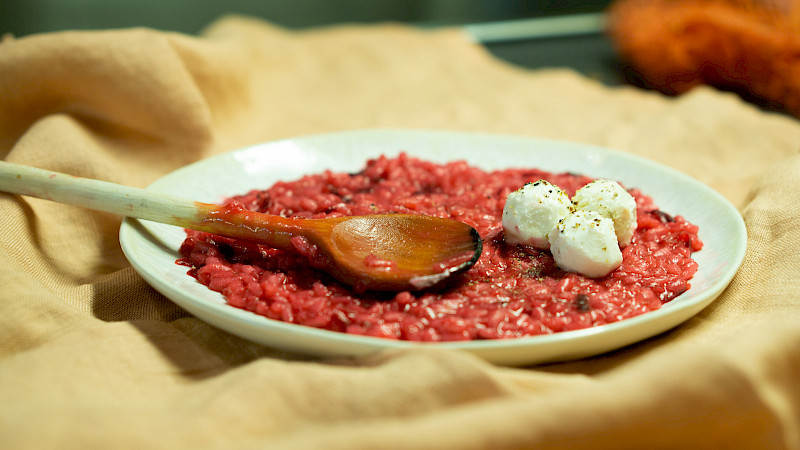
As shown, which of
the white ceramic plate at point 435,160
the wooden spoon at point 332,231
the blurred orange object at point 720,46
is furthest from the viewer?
the blurred orange object at point 720,46

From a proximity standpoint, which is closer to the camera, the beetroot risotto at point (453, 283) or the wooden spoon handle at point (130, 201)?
the beetroot risotto at point (453, 283)

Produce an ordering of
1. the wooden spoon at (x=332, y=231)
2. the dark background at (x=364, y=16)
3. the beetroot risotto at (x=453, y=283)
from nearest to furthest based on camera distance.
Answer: the beetroot risotto at (x=453, y=283) → the wooden spoon at (x=332, y=231) → the dark background at (x=364, y=16)

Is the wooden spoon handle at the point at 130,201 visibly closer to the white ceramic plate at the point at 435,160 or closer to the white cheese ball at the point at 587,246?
the white ceramic plate at the point at 435,160

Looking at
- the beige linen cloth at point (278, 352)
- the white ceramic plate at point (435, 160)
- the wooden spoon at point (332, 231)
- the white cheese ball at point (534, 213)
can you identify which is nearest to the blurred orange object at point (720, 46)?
the beige linen cloth at point (278, 352)

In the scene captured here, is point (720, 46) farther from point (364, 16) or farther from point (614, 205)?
point (364, 16)

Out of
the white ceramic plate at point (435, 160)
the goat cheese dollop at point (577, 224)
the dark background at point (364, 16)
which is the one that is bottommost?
the dark background at point (364, 16)

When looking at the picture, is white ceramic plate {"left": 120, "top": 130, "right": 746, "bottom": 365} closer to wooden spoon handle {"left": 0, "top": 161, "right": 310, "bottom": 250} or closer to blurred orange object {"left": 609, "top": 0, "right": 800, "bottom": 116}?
wooden spoon handle {"left": 0, "top": 161, "right": 310, "bottom": 250}
